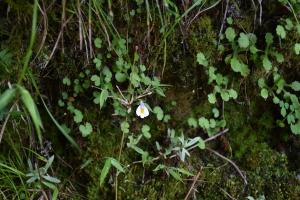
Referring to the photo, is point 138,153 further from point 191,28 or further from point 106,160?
point 191,28

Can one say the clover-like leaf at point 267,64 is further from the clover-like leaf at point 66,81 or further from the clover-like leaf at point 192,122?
the clover-like leaf at point 66,81

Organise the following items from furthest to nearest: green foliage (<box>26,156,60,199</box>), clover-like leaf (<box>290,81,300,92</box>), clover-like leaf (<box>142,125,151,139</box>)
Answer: clover-like leaf (<box>290,81,300,92</box>), clover-like leaf (<box>142,125,151,139</box>), green foliage (<box>26,156,60,199</box>)

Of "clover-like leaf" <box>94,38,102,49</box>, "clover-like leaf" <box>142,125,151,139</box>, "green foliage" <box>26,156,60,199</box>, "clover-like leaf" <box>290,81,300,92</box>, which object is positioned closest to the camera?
"green foliage" <box>26,156,60,199</box>

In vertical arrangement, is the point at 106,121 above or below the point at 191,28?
below

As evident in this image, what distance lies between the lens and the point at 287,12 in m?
2.17

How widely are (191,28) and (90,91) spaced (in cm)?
52

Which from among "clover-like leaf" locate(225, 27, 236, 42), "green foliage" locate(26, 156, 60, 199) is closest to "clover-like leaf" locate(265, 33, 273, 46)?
"clover-like leaf" locate(225, 27, 236, 42)

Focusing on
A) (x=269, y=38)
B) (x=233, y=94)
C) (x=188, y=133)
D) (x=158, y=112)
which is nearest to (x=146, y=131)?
(x=158, y=112)

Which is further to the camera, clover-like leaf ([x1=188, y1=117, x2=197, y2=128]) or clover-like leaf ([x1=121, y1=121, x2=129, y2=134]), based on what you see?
clover-like leaf ([x1=188, y1=117, x2=197, y2=128])

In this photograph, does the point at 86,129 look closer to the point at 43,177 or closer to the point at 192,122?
the point at 43,177

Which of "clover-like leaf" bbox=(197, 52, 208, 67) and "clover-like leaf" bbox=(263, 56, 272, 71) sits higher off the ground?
"clover-like leaf" bbox=(197, 52, 208, 67)

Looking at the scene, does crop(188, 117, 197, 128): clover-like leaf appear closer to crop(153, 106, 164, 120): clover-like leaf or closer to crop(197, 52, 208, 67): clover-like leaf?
crop(153, 106, 164, 120): clover-like leaf

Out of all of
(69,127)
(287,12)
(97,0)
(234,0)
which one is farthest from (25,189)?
(287,12)

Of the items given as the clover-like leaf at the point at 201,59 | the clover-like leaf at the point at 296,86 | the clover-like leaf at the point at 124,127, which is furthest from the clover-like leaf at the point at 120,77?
the clover-like leaf at the point at 296,86
